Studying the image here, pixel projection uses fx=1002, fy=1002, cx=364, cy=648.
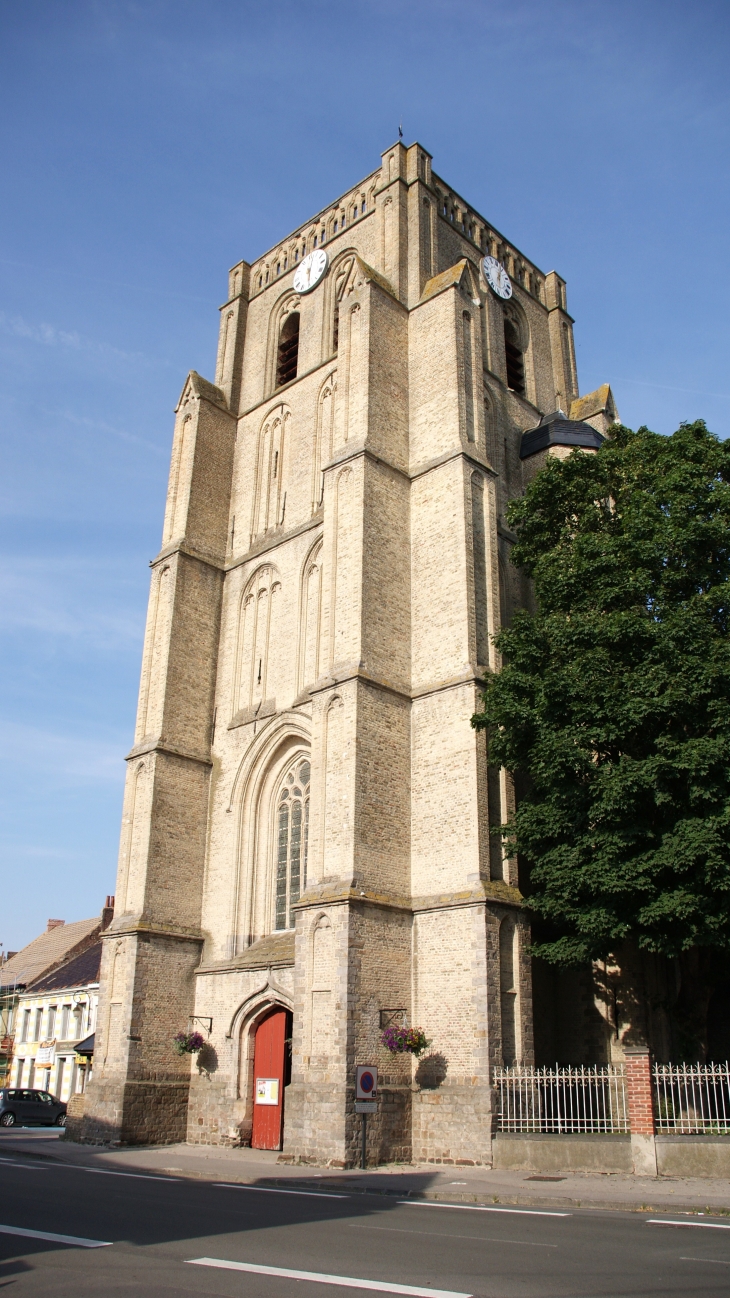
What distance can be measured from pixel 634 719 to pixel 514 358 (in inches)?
726

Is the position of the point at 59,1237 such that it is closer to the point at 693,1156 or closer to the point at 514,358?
the point at 693,1156

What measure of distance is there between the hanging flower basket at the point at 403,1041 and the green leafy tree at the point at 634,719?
9.23 feet

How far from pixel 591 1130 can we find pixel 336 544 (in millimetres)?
12810

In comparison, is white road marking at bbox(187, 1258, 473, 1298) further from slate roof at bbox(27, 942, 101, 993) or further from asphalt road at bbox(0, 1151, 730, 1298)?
slate roof at bbox(27, 942, 101, 993)

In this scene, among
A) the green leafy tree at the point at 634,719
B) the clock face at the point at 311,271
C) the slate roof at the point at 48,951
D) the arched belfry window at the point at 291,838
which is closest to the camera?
the green leafy tree at the point at 634,719

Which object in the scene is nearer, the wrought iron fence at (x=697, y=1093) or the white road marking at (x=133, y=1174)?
the wrought iron fence at (x=697, y=1093)

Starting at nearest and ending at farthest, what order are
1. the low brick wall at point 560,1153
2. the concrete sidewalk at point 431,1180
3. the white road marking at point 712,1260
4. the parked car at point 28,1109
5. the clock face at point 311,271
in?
the white road marking at point 712,1260
the concrete sidewalk at point 431,1180
the low brick wall at point 560,1153
the parked car at point 28,1109
the clock face at point 311,271

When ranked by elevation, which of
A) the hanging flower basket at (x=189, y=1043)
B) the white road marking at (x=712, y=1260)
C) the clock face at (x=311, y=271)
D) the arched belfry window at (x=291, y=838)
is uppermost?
the clock face at (x=311, y=271)

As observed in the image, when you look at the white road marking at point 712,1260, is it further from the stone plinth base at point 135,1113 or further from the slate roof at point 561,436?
the slate roof at point 561,436

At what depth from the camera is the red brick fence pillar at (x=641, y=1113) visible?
13938 mm

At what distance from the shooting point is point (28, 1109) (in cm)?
3150

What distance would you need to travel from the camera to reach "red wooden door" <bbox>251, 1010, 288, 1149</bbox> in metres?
20.4

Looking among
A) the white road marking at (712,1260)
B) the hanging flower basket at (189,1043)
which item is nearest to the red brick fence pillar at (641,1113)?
the white road marking at (712,1260)

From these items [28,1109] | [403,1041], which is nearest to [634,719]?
[403,1041]
